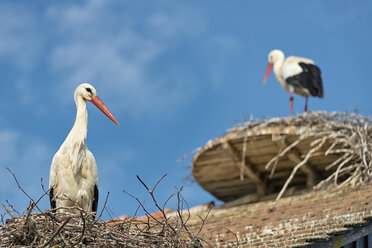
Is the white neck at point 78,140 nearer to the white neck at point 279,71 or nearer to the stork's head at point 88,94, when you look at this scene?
the stork's head at point 88,94

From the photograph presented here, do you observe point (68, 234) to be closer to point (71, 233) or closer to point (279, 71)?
point (71, 233)

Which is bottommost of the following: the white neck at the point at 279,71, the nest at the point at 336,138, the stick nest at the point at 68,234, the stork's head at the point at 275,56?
the stick nest at the point at 68,234

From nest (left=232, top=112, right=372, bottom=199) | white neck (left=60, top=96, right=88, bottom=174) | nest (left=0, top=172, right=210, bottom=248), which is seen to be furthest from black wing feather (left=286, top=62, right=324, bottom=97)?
nest (left=0, top=172, right=210, bottom=248)

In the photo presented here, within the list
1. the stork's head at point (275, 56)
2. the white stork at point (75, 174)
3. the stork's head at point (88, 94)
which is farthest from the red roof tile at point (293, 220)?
the stork's head at point (275, 56)

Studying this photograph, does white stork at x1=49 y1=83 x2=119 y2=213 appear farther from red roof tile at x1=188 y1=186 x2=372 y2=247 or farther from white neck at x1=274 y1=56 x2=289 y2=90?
white neck at x1=274 y1=56 x2=289 y2=90

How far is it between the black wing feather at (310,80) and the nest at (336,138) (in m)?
2.40

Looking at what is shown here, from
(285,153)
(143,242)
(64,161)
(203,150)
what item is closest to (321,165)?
(285,153)

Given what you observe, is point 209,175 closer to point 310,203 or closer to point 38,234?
point 310,203

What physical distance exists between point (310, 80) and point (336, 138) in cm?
289

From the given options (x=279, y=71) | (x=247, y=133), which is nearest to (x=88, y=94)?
(x=247, y=133)

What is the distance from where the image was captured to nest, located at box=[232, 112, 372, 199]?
32.6 ft

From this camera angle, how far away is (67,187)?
661cm

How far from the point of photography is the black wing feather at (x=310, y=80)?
12.8 m

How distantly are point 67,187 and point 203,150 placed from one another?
14.5 feet
